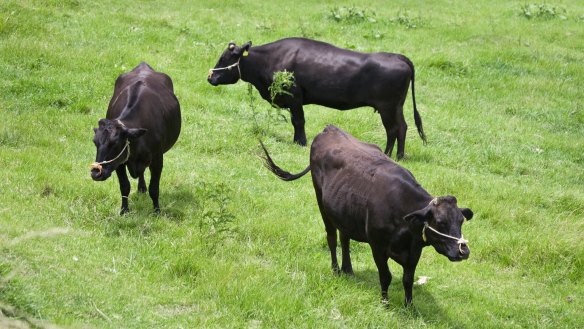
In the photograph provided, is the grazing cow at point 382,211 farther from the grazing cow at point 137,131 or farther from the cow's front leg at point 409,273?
the grazing cow at point 137,131

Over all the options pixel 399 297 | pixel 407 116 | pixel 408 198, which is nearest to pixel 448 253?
pixel 408 198

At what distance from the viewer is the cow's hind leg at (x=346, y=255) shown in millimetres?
8484

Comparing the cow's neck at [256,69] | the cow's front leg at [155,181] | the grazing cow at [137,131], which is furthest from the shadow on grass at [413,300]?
the cow's neck at [256,69]

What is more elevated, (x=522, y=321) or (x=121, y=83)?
(x=121, y=83)

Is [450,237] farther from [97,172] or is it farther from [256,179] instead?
[256,179]

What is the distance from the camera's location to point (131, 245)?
8570mm

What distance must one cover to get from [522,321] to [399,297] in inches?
48.3

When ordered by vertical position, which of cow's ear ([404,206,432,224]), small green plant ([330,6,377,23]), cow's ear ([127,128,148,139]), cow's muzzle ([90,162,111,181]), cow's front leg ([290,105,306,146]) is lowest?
small green plant ([330,6,377,23])

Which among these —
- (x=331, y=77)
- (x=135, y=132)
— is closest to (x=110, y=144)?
(x=135, y=132)

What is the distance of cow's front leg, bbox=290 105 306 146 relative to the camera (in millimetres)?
13539

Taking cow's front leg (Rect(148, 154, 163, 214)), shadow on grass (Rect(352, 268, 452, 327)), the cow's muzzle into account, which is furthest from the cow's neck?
shadow on grass (Rect(352, 268, 452, 327))

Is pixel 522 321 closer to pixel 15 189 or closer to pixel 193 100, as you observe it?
pixel 15 189

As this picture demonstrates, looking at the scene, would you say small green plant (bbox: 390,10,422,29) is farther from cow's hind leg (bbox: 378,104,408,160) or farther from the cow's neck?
cow's hind leg (bbox: 378,104,408,160)

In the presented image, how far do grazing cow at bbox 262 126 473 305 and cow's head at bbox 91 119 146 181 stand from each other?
7.05 feet
